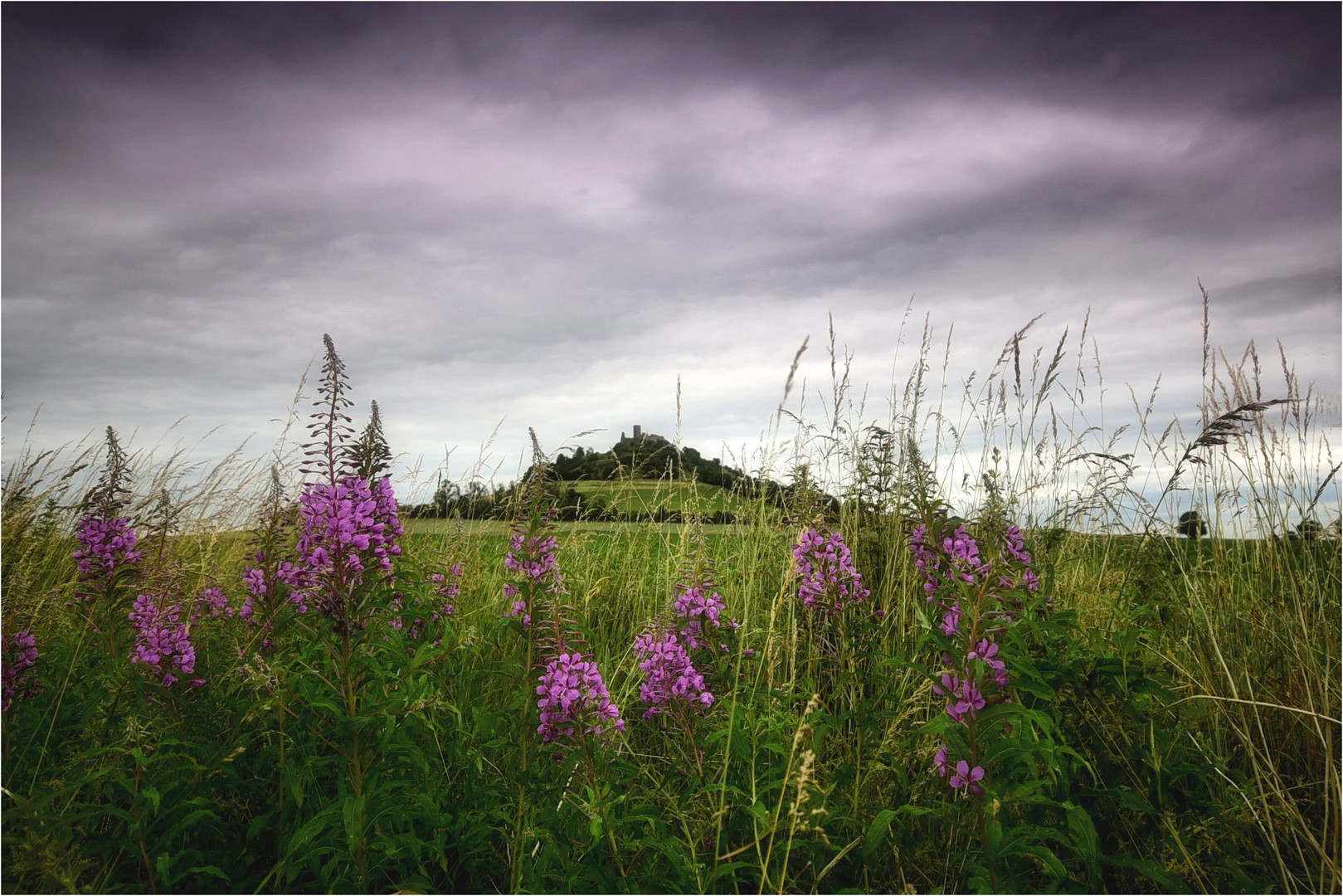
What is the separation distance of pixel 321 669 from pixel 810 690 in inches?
81.2

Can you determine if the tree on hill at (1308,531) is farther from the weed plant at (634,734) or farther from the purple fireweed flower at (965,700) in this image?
the purple fireweed flower at (965,700)

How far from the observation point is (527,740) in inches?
93.8

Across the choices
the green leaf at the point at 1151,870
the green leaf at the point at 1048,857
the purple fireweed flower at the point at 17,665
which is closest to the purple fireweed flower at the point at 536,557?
the green leaf at the point at 1048,857

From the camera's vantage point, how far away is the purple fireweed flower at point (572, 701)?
2.21 metres

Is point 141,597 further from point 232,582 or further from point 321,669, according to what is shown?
Result: point 232,582

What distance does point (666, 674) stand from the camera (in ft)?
8.57

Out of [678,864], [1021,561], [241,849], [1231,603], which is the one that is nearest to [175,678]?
[241,849]

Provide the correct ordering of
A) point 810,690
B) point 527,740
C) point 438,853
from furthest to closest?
point 810,690 → point 527,740 → point 438,853

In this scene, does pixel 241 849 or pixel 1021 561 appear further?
→ pixel 1021 561

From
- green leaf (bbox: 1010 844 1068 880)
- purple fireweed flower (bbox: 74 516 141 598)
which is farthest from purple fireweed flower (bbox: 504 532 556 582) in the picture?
purple fireweed flower (bbox: 74 516 141 598)

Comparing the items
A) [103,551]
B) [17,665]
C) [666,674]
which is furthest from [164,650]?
[666,674]

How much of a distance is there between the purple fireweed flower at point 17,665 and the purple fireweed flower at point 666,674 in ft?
8.45

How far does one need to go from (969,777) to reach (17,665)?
12.0 feet

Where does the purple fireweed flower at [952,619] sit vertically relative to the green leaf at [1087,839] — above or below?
above
